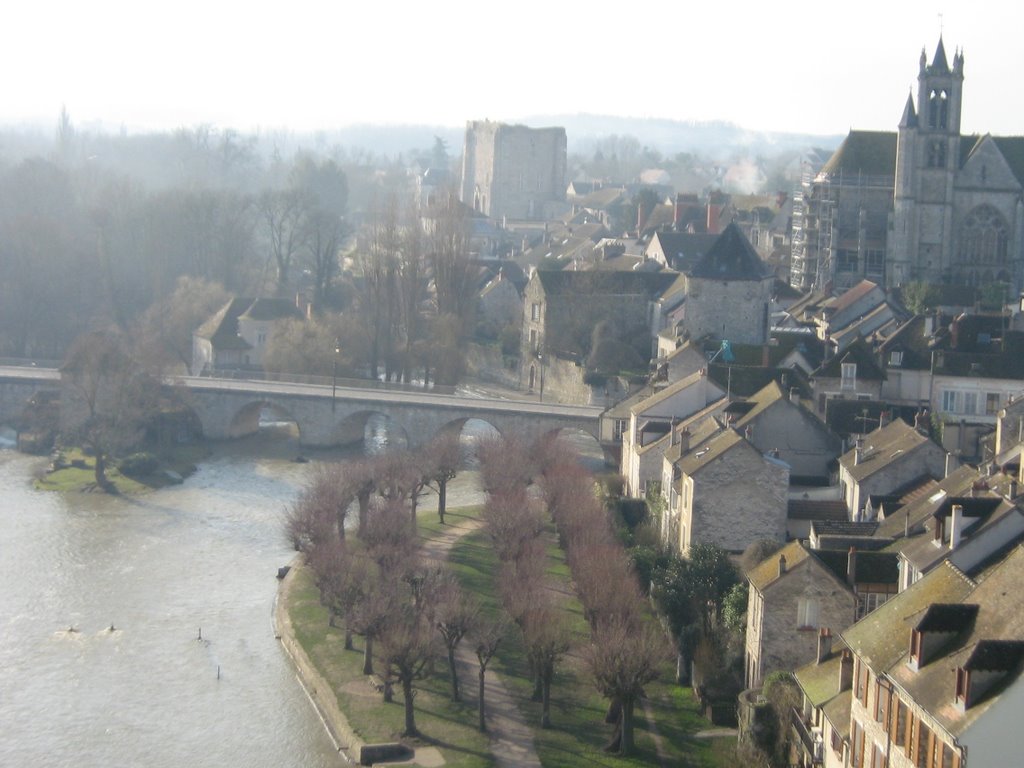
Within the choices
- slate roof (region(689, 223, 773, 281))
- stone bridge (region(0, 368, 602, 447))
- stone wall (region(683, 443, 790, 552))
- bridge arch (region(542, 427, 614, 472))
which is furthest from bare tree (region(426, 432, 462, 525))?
slate roof (region(689, 223, 773, 281))

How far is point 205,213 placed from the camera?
7100cm

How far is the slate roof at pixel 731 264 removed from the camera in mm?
47125

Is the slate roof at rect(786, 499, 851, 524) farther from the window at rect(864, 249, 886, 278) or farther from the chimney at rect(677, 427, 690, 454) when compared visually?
the window at rect(864, 249, 886, 278)

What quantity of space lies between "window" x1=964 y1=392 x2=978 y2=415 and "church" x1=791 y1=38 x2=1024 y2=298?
18.4 metres

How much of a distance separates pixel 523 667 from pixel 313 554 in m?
5.02

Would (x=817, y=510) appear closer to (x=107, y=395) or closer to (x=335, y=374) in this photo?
(x=107, y=395)

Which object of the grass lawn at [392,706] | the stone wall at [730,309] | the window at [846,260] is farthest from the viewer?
the window at [846,260]

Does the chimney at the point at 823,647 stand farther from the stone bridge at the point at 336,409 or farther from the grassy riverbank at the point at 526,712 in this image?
the stone bridge at the point at 336,409

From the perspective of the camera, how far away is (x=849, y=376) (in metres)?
37.0

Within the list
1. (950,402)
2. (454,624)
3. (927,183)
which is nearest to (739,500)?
(454,624)

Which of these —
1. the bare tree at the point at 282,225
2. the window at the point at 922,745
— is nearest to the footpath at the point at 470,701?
the window at the point at 922,745

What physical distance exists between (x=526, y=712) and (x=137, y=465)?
840 inches

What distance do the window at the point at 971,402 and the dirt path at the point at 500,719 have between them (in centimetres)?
1419

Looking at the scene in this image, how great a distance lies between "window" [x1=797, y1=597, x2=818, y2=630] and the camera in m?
22.7
